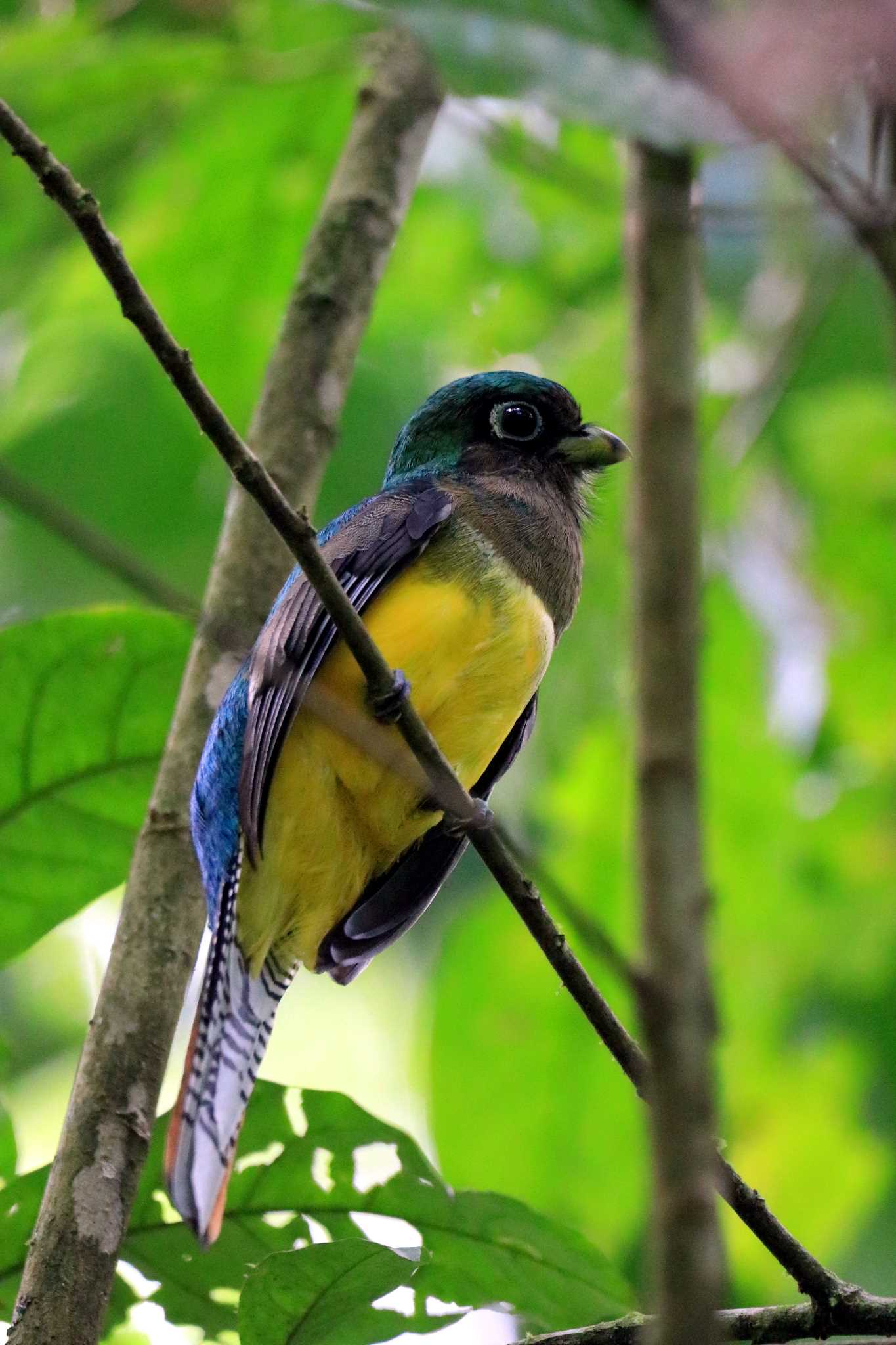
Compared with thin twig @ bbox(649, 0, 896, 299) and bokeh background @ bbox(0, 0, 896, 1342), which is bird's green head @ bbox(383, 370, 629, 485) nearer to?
bokeh background @ bbox(0, 0, 896, 1342)

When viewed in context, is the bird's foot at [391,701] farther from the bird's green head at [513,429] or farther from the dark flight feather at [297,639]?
the bird's green head at [513,429]

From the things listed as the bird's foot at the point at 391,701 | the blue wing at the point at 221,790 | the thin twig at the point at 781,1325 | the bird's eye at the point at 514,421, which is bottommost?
the thin twig at the point at 781,1325

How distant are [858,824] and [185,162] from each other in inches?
108

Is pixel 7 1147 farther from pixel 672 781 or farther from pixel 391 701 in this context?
pixel 672 781

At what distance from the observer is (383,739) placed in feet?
10.6

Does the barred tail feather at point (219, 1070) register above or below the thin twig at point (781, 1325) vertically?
above

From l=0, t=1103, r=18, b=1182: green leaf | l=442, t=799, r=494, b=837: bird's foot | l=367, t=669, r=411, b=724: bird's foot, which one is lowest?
l=0, t=1103, r=18, b=1182: green leaf

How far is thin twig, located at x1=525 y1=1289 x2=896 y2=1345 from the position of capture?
2.17 meters

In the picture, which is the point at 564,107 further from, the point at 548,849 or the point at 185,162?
the point at 185,162

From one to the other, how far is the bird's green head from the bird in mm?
254

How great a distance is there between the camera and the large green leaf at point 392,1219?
Result: 108 inches

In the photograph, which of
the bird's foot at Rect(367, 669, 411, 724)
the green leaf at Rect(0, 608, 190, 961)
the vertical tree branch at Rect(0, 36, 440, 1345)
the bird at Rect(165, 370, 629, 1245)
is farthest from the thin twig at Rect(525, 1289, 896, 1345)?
the green leaf at Rect(0, 608, 190, 961)

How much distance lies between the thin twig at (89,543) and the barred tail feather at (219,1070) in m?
0.94

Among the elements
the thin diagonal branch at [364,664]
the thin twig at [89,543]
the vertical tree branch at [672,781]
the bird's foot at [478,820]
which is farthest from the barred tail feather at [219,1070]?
the vertical tree branch at [672,781]
